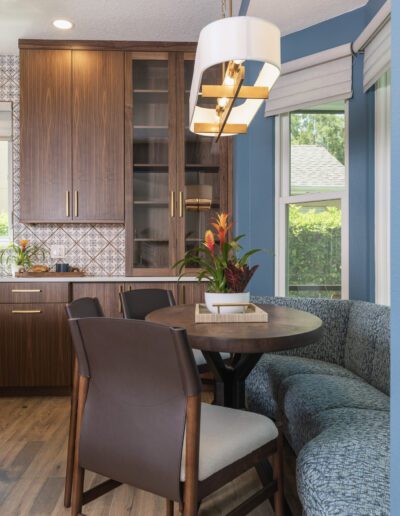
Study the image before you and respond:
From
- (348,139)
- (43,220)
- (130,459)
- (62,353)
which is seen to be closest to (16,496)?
(130,459)

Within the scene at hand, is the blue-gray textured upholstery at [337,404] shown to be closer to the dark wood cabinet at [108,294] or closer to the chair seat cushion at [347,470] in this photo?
the chair seat cushion at [347,470]

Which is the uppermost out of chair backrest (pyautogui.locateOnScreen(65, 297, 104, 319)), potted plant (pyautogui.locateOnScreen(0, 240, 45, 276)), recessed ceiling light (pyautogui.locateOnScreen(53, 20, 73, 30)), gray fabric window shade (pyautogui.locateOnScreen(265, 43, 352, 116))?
recessed ceiling light (pyautogui.locateOnScreen(53, 20, 73, 30))

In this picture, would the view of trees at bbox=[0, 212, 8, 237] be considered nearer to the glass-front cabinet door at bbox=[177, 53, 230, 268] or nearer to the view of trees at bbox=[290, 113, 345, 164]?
the glass-front cabinet door at bbox=[177, 53, 230, 268]

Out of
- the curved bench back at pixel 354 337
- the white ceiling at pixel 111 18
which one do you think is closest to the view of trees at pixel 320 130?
the white ceiling at pixel 111 18

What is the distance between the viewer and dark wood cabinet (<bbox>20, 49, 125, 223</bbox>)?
3.51 m

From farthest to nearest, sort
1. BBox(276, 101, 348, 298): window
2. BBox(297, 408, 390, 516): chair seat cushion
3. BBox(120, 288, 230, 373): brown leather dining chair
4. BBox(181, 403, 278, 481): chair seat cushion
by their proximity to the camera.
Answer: BBox(276, 101, 348, 298): window
BBox(120, 288, 230, 373): brown leather dining chair
BBox(181, 403, 278, 481): chair seat cushion
BBox(297, 408, 390, 516): chair seat cushion

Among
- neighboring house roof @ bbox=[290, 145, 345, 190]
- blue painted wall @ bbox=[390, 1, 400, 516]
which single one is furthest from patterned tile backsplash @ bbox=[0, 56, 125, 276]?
blue painted wall @ bbox=[390, 1, 400, 516]

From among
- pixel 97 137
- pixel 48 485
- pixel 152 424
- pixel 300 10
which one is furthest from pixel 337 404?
pixel 97 137

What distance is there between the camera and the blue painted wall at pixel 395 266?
71cm

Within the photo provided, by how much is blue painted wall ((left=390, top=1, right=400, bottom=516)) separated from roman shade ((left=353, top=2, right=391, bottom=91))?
1843 mm

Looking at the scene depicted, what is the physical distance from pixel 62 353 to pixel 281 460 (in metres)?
2.20

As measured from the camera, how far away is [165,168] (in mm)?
3598

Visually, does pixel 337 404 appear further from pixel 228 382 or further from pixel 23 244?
pixel 23 244

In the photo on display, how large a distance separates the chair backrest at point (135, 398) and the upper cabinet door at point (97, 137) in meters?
2.34
